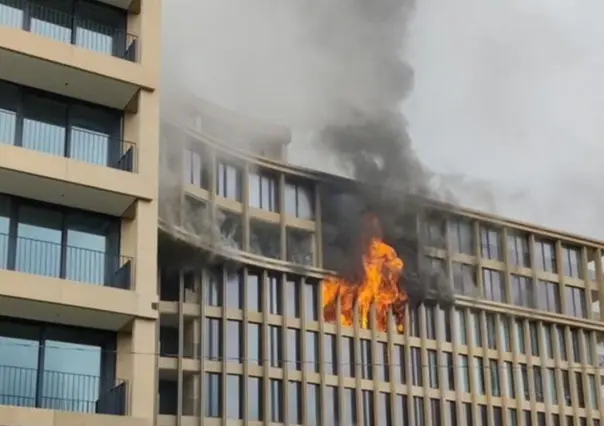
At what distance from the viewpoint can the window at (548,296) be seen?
6600 cm

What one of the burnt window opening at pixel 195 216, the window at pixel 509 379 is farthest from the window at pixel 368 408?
the burnt window opening at pixel 195 216

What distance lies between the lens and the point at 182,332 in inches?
1870

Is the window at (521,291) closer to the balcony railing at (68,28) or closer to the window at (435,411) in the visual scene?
the window at (435,411)

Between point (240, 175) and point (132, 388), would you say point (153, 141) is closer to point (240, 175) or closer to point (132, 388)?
point (132, 388)

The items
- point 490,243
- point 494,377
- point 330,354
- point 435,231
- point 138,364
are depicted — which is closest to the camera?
point 138,364

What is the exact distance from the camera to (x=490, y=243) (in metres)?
65.4

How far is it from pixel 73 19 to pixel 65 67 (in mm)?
A: 2044

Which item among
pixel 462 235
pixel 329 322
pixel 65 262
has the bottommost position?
pixel 65 262

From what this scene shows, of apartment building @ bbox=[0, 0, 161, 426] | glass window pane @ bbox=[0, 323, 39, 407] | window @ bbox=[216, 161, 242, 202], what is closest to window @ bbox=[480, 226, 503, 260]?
window @ bbox=[216, 161, 242, 202]

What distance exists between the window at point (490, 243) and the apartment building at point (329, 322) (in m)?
0.10

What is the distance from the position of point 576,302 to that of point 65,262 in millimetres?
52329

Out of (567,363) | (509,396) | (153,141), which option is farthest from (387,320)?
(153,141)

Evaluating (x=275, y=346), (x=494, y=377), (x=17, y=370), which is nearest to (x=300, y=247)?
(x=275, y=346)

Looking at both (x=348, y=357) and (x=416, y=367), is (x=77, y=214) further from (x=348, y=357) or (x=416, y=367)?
(x=416, y=367)
